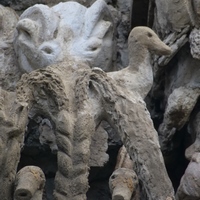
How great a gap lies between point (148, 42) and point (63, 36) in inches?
11.7

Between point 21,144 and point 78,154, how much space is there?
0.14 m

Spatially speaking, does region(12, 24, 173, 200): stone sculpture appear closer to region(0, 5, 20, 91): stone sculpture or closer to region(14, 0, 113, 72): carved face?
region(14, 0, 113, 72): carved face

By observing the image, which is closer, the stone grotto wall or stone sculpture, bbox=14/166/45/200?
stone sculpture, bbox=14/166/45/200

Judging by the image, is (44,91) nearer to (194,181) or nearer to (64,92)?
(64,92)

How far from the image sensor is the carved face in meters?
4.36

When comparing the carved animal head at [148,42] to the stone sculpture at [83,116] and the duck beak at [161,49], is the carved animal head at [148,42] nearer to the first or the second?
the duck beak at [161,49]

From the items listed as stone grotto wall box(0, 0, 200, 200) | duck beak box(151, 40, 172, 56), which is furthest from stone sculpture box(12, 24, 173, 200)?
duck beak box(151, 40, 172, 56)

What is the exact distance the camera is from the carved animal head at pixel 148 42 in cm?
420

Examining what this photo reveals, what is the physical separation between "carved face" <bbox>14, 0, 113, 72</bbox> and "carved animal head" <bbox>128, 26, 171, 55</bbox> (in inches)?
7.0

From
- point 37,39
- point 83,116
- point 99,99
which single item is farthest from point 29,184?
point 37,39

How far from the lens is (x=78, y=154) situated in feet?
12.8

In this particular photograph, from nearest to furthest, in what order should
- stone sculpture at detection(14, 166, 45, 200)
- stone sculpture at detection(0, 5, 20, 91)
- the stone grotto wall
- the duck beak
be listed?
stone sculpture at detection(14, 166, 45, 200), the stone grotto wall, the duck beak, stone sculpture at detection(0, 5, 20, 91)

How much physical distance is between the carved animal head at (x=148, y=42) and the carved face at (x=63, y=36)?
0.18 metres

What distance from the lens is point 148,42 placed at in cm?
421
